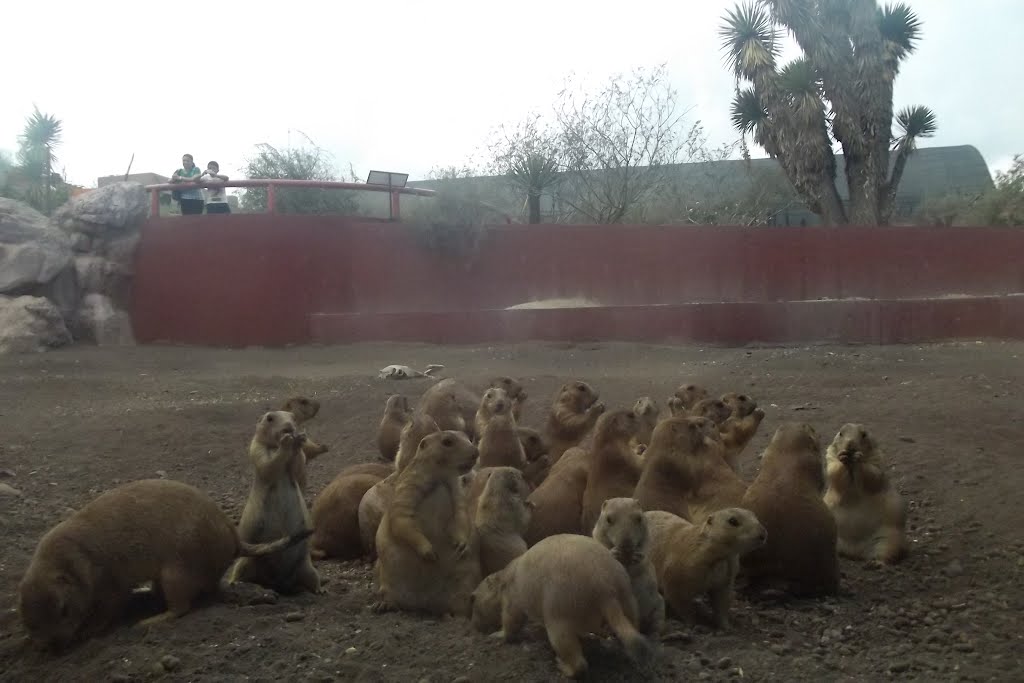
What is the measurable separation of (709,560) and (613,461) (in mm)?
1383

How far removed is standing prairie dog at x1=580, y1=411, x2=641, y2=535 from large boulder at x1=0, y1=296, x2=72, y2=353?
38.1ft

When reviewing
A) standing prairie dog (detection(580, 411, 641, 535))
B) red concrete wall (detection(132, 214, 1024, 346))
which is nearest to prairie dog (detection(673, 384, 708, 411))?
standing prairie dog (detection(580, 411, 641, 535))

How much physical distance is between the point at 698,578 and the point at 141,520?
8.81ft

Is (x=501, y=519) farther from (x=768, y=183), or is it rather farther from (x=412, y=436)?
(x=768, y=183)

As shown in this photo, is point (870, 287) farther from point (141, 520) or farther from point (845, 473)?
point (141, 520)

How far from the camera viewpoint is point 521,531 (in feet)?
17.5

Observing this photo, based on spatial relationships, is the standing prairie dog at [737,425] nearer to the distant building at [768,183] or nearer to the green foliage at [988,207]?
the distant building at [768,183]

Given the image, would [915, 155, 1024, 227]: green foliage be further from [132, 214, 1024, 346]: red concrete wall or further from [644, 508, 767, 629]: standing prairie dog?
[644, 508, 767, 629]: standing prairie dog

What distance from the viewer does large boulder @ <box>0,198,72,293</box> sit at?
1561 cm

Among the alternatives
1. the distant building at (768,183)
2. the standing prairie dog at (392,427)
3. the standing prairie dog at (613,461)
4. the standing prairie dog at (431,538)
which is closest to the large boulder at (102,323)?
the distant building at (768,183)

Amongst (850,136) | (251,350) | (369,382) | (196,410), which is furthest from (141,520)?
(850,136)

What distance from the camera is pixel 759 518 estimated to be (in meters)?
5.23

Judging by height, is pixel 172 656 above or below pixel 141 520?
below

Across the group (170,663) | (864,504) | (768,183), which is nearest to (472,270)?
(864,504)
